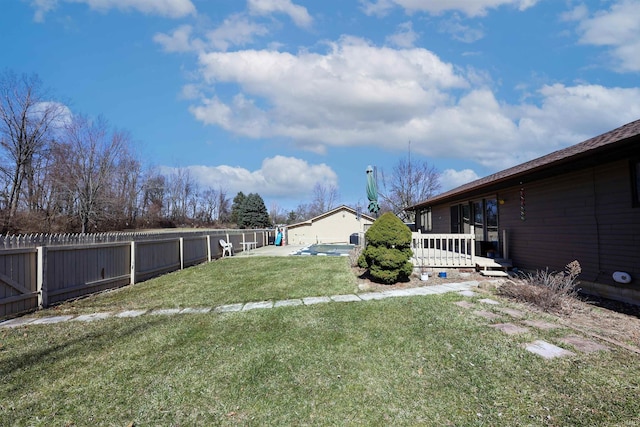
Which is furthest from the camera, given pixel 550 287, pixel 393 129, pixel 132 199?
pixel 132 199

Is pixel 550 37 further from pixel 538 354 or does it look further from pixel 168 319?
pixel 168 319

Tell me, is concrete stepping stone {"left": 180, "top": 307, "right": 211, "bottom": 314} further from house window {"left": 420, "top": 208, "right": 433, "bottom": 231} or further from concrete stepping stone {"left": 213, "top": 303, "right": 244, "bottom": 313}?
house window {"left": 420, "top": 208, "right": 433, "bottom": 231}

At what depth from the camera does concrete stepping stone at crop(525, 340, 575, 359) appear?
3162mm

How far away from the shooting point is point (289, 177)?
148ft

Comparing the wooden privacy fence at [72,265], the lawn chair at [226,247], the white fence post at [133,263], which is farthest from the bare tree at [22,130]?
the white fence post at [133,263]

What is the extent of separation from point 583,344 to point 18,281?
8.65 m

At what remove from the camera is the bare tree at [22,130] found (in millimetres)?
21062

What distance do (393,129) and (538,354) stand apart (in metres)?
23.8

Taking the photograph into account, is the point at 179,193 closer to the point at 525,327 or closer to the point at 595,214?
the point at 595,214

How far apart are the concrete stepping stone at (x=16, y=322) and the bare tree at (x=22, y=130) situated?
20.8 metres

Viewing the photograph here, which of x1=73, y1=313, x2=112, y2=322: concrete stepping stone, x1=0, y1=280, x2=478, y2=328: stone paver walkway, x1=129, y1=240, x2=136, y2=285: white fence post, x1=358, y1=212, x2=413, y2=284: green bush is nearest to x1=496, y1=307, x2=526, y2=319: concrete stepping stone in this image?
x1=0, y1=280, x2=478, y2=328: stone paver walkway

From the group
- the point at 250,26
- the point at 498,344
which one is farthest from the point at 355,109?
the point at 498,344

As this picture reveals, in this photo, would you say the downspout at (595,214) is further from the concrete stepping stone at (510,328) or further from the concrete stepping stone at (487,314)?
the concrete stepping stone at (510,328)

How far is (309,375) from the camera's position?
9.73 feet
